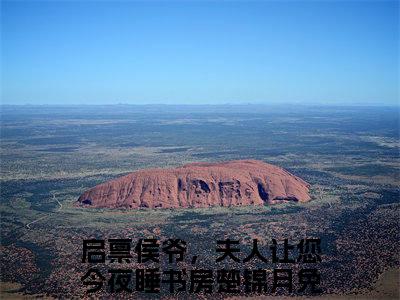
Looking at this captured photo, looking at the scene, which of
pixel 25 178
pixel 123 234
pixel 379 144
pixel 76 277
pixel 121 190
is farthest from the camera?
pixel 379 144

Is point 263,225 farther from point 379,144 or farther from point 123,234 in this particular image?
point 379,144

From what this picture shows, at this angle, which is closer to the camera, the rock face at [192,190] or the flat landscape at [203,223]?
A: the flat landscape at [203,223]

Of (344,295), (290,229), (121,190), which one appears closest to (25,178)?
(121,190)

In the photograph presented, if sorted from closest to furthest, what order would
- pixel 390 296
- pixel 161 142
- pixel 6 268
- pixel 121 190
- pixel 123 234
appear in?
Result: 1. pixel 390 296
2. pixel 6 268
3. pixel 123 234
4. pixel 121 190
5. pixel 161 142

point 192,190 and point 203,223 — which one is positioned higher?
point 192,190

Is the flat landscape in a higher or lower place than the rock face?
lower

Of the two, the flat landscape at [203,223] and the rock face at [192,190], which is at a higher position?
the rock face at [192,190]

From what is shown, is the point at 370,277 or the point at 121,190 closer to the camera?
the point at 370,277

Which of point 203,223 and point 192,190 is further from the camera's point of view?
point 192,190
